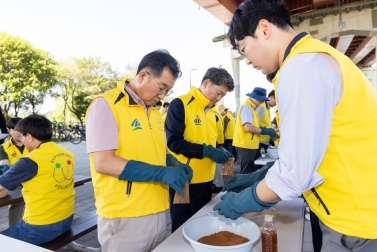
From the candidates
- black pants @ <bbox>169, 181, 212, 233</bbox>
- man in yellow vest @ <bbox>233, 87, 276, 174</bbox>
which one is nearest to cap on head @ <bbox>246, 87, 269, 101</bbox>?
man in yellow vest @ <bbox>233, 87, 276, 174</bbox>

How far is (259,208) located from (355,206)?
32 cm

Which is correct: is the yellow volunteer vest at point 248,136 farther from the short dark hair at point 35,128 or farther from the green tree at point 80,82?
the green tree at point 80,82

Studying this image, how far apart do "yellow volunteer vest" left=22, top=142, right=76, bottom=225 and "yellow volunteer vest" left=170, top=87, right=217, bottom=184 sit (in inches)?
36.1

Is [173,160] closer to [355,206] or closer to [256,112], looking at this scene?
[355,206]

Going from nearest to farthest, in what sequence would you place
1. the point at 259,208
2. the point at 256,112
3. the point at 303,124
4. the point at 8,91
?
1. the point at 303,124
2. the point at 259,208
3. the point at 256,112
4. the point at 8,91

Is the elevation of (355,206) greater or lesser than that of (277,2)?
lesser

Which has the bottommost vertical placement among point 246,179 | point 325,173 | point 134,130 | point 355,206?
point 246,179

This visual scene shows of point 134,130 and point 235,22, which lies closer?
point 235,22

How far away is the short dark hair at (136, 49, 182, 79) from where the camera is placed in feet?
5.16

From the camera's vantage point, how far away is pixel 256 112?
4266 millimetres

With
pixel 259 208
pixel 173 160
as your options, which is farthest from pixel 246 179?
pixel 259 208

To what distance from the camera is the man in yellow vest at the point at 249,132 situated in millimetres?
4125

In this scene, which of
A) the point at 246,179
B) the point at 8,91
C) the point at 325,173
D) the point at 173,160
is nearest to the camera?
the point at 325,173

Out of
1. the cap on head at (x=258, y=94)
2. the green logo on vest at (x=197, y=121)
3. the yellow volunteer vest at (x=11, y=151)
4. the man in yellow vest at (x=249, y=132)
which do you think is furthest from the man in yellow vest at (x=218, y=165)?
the yellow volunteer vest at (x=11, y=151)
